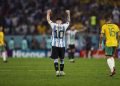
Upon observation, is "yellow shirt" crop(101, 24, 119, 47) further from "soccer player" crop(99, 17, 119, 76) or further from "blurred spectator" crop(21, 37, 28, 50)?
"blurred spectator" crop(21, 37, 28, 50)

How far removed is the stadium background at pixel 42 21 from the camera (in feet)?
151

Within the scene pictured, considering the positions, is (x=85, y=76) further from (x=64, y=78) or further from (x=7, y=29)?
(x=7, y=29)

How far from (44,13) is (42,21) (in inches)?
55.2

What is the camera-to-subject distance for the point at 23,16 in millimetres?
48406

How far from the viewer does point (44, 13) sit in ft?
158

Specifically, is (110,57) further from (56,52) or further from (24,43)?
(24,43)

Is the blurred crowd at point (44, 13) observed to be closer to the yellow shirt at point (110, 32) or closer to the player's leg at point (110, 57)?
the yellow shirt at point (110, 32)

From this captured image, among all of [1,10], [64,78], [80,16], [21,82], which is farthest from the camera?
[1,10]

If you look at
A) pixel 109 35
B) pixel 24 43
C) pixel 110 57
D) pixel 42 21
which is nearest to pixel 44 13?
pixel 42 21

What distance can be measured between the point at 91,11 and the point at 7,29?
7985mm

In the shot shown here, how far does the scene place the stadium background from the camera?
45938mm

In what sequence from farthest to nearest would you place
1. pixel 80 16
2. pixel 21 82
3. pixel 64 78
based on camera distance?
pixel 80 16 → pixel 64 78 → pixel 21 82

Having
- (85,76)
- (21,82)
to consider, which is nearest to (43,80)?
(21,82)

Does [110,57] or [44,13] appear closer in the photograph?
[110,57]
